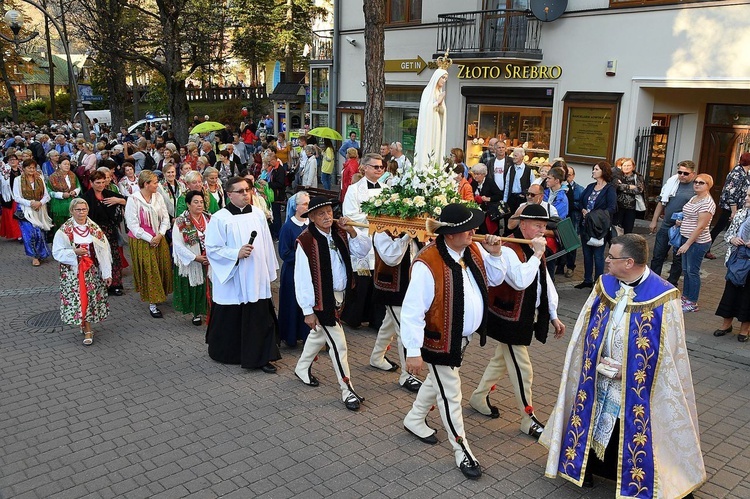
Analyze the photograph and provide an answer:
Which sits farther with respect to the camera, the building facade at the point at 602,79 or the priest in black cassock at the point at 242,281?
the building facade at the point at 602,79

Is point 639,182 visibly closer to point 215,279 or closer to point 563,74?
point 563,74

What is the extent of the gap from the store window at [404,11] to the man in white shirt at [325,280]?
13.4m

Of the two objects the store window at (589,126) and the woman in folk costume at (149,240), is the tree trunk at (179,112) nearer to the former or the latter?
the store window at (589,126)

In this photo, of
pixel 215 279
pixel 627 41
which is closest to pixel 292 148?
pixel 627 41

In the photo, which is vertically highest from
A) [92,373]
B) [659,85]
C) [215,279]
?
[659,85]

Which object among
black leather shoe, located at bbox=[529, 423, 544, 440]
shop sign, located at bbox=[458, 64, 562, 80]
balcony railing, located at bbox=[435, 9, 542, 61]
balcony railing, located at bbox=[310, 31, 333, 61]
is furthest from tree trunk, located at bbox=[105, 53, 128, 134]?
black leather shoe, located at bbox=[529, 423, 544, 440]

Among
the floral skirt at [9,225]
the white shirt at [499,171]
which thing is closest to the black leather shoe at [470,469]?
the white shirt at [499,171]

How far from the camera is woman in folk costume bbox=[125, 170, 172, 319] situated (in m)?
→ 8.80

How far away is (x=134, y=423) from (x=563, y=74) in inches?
481

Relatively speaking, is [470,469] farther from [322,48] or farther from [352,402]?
[322,48]

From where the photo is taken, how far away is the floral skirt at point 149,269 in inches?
353

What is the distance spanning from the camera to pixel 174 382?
6.81 m

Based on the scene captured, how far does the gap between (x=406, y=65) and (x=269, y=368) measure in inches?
524

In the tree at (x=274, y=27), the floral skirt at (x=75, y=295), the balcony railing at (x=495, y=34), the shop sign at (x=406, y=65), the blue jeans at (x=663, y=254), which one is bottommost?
the floral skirt at (x=75, y=295)
